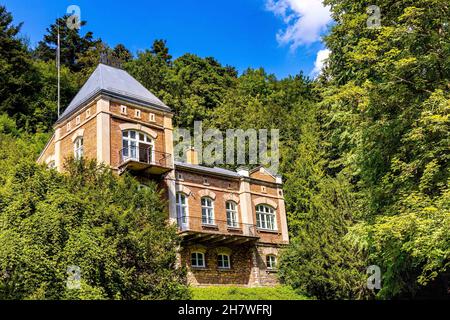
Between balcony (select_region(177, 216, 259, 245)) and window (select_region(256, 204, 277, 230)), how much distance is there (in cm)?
128

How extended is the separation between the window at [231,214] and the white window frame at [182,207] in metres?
3.04

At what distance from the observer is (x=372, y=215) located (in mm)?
17703

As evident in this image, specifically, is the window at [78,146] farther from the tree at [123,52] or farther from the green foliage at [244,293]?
the tree at [123,52]

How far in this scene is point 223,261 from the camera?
2838 centimetres

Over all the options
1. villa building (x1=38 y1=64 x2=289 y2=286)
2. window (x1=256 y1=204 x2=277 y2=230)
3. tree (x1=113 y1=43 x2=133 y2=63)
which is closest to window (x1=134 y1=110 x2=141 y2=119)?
villa building (x1=38 y1=64 x2=289 y2=286)

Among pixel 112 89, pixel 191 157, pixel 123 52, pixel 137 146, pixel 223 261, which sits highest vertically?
pixel 123 52

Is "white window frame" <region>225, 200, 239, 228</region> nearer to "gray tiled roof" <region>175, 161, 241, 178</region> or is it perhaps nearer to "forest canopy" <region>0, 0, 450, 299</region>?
"gray tiled roof" <region>175, 161, 241, 178</region>

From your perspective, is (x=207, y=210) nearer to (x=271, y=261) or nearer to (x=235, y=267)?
(x=235, y=267)

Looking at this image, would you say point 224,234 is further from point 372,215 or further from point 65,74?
point 65,74

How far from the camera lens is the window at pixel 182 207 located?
89.8ft

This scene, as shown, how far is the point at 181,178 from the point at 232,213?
4.10 metres

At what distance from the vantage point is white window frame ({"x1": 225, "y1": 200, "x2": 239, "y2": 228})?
29922 mm

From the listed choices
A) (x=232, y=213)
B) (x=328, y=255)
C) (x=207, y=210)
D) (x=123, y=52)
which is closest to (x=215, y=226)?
(x=207, y=210)

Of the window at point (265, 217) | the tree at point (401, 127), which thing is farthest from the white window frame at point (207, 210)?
the tree at point (401, 127)
